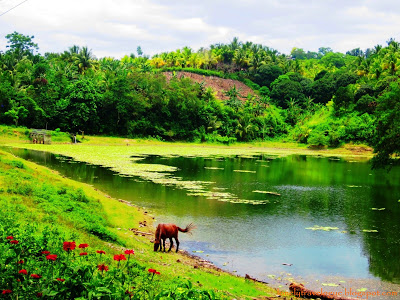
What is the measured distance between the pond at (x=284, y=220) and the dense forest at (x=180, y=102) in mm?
30479

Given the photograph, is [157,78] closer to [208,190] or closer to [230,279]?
[208,190]

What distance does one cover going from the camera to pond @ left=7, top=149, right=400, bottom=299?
13.8 meters

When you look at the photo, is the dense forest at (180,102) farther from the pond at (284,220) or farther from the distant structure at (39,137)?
the pond at (284,220)

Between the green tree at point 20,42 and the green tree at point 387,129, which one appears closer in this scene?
the green tree at point 387,129

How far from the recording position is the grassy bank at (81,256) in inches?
201

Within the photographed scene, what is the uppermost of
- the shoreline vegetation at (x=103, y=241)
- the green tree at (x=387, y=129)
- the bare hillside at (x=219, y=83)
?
the bare hillside at (x=219, y=83)

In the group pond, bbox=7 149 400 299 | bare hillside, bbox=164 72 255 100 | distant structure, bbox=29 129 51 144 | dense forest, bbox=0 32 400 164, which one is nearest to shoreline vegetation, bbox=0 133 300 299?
pond, bbox=7 149 400 299

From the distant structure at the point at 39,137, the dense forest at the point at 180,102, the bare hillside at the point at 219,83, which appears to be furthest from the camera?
the bare hillside at the point at 219,83

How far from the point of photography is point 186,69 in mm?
104688

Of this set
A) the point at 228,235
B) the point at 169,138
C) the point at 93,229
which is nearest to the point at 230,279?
the point at 93,229

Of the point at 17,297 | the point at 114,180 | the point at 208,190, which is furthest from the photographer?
the point at 114,180

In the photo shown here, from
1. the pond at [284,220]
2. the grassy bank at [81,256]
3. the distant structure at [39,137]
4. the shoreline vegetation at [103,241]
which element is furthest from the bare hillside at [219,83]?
the shoreline vegetation at [103,241]

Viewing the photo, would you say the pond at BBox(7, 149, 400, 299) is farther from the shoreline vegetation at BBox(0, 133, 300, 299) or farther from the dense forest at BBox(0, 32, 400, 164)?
the dense forest at BBox(0, 32, 400, 164)

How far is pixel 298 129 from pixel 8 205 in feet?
250
